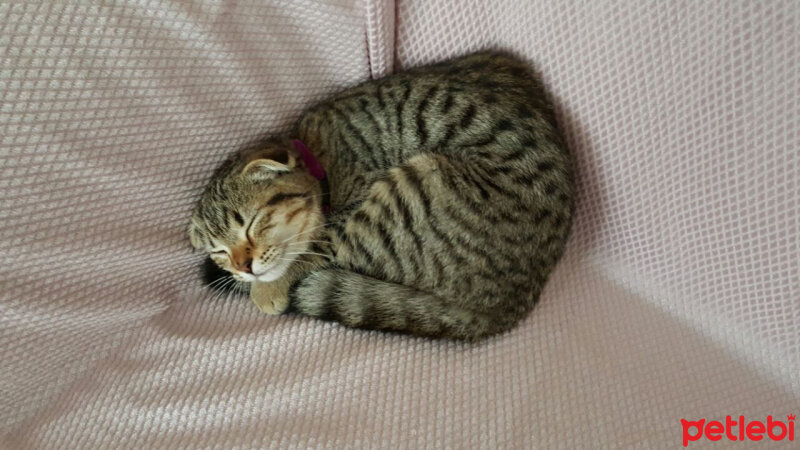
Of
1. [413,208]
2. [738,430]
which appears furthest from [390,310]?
[738,430]

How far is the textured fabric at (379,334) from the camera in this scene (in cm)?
80

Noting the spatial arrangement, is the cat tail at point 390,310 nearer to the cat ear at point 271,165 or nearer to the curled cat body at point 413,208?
the curled cat body at point 413,208

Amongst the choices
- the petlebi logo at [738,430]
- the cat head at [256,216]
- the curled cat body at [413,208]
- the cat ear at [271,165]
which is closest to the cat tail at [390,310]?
the curled cat body at [413,208]

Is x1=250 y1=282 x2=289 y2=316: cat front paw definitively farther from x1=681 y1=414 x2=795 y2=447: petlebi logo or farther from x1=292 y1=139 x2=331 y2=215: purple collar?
x1=681 y1=414 x2=795 y2=447: petlebi logo

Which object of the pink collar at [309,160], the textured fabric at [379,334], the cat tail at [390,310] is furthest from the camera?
the pink collar at [309,160]

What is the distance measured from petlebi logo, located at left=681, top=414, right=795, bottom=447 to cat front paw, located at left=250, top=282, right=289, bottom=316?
75cm

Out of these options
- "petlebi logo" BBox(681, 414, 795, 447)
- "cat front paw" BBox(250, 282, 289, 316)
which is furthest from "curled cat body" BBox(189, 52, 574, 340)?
"petlebi logo" BBox(681, 414, 795, 447)

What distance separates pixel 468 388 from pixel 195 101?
2.43 feet

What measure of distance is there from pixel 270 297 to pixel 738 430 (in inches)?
34.3

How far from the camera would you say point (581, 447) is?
780mm

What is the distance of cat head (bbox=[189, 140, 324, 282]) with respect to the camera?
985 mm

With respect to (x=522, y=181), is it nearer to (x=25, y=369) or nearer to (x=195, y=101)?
(x=195, y=101)


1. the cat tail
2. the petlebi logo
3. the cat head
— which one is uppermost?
the cat head

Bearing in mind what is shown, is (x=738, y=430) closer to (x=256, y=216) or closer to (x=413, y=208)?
(x=413, y=208)
